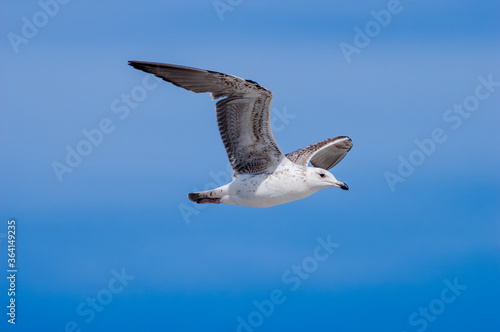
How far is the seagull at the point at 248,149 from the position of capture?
37.7ft

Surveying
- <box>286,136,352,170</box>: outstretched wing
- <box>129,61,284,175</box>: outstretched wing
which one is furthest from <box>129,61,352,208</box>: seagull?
<box>286,136,352,170</box>: outstretched wing

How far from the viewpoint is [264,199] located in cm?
1188

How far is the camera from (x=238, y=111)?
11.8m

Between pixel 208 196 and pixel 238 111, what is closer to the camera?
pixel 238 111

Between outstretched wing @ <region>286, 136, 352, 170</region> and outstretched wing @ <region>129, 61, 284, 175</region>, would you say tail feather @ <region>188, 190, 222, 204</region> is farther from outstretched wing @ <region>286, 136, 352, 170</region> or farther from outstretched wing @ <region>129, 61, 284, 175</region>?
outstretched wing @ <region>286, 136, 352, 170</region>

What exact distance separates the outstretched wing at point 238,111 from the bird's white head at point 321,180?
1.64 ft

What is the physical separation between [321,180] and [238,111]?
1438mm

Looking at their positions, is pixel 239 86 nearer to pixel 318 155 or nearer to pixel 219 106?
pixel 219 106

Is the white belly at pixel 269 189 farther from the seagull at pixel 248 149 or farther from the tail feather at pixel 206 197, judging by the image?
the tail feather at pixel 206 197

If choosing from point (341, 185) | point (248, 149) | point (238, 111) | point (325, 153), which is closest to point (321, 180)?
point (341, 185)

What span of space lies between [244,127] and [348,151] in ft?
10.8

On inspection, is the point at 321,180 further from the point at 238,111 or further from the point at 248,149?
the point at 238,111

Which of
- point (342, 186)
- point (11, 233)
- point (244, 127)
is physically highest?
point (244, 127)

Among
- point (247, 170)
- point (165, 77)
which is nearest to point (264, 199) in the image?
point (247, 170)
